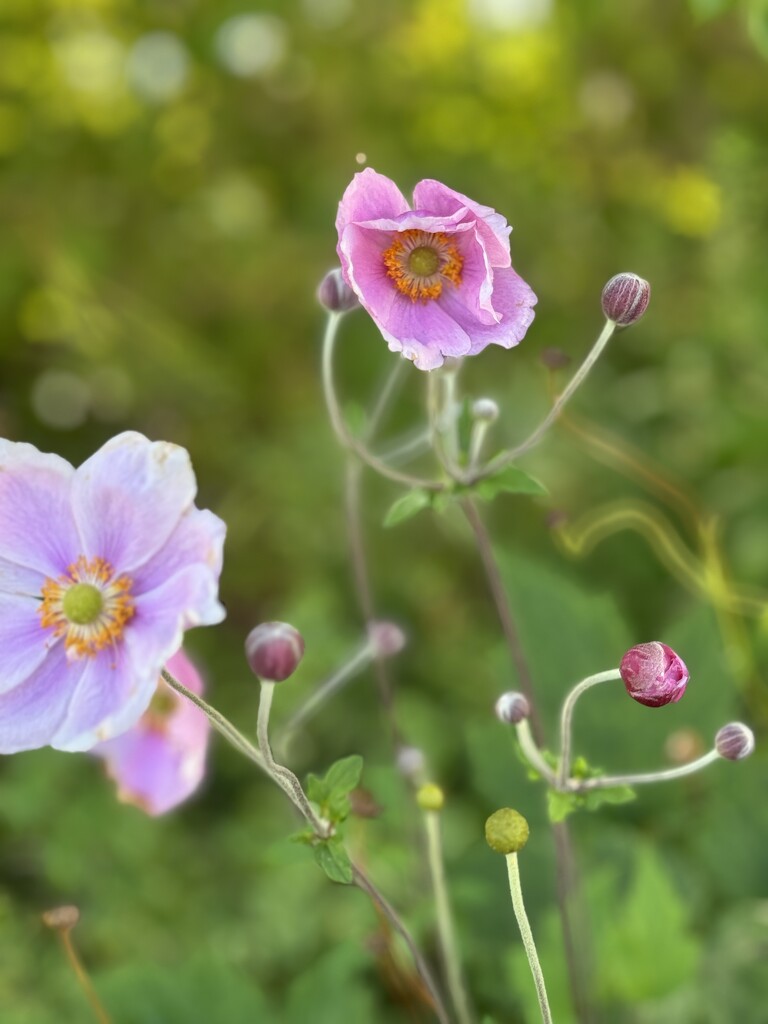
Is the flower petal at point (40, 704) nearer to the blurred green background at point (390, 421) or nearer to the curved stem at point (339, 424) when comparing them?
the curved stem at point (339, 424)

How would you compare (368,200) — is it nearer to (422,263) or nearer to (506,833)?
(422,263)

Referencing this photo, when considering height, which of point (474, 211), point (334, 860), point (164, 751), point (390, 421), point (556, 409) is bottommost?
point (390, 421)

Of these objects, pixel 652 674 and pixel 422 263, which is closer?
pixel 652 674

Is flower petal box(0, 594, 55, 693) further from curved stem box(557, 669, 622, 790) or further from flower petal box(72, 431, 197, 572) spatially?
curved stem box(557, 669, 622, 790)

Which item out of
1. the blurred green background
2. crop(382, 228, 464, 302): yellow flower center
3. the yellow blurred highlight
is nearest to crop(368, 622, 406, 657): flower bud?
the blurred green background

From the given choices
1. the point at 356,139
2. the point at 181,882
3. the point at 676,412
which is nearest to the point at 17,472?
the point at 181,882

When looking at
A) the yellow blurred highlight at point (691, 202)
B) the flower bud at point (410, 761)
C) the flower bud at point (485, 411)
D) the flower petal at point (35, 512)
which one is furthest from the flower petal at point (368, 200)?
the yellow blurred highlight at point (691, 202)

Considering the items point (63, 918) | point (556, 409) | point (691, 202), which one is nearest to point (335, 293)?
point (556, 409)
